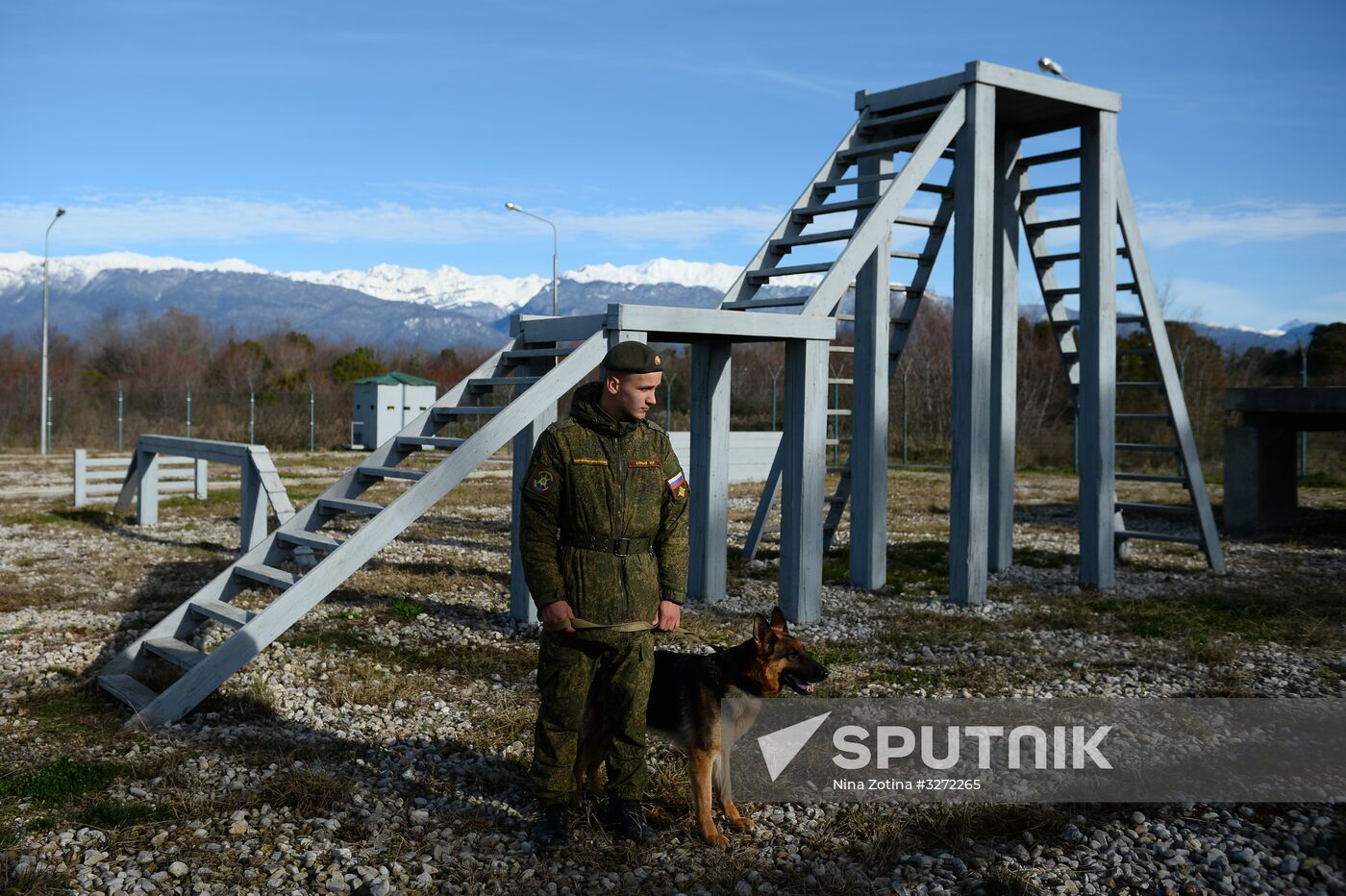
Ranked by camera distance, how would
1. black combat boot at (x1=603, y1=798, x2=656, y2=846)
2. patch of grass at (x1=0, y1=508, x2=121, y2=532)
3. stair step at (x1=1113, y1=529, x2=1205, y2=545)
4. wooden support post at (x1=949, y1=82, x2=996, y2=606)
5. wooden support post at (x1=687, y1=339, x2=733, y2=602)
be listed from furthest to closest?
patch of grass at (x1=0, y1=508, x2=121, y2=532) < stair step at (x1=1113, y1=529, x2=1205, y2=545) < wooden support post at (x1=949, y1=82, x2=996, y2=606) < wooden support post at (x1=687, y1=339, x2=733, y2=602) < black combat boot at (x1=603, y1=798, x2=656, y2=846)

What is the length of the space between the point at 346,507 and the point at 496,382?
4.87 ft

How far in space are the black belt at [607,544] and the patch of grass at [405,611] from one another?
14.5 feet

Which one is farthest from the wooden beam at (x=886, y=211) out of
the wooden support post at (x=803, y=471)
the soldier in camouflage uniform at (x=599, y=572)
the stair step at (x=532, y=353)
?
the soldier in camouflage uniform at (x=599, y=572)

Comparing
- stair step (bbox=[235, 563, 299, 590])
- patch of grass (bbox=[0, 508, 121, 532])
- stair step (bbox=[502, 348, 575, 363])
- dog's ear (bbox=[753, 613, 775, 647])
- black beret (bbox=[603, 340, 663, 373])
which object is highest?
stair step (bbox=[502, 348, 575, 363])

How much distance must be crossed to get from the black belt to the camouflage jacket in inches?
0.4

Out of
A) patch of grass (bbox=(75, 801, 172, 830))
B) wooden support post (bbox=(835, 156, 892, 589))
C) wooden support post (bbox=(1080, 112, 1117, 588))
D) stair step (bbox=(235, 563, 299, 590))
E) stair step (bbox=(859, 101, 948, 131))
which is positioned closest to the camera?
patch of grass (bbox=(75, 801, 172, 830))

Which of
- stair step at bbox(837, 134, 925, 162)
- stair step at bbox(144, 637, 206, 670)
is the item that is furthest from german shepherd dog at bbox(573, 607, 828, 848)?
stair step at bbox(837, 134, 925, 162)

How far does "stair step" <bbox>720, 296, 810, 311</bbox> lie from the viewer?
8500mm

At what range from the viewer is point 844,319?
386 inches

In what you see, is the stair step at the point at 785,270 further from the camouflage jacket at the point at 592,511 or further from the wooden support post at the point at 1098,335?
the camouflage jacket at the point at 592,511

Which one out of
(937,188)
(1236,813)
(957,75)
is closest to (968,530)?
(937,188)

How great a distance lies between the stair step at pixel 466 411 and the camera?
754 centimetres

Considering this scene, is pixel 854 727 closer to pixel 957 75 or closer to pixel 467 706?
pixel 467 706

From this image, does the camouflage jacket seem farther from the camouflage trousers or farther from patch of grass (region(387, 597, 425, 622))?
patch of grass (region(387, 597, 425, 622))
